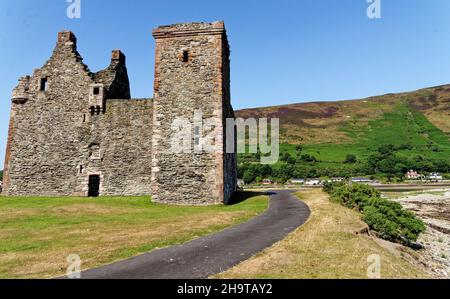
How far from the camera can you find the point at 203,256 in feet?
32.1

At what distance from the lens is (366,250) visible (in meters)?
10.7

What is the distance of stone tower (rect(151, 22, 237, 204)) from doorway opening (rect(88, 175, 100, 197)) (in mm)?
6691

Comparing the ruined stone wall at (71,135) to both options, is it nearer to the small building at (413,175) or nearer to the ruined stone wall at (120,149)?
the ruined stone wall at (120,149)

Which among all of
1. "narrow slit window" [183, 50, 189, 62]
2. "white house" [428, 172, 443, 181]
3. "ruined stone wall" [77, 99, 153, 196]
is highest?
"narrow slit window" [183, 50, 189, 62]

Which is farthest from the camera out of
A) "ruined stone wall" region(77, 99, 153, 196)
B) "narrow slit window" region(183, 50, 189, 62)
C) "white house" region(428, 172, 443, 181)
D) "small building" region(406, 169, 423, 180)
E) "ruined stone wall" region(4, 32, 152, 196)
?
"small building" region(406, 169, 423, 180)

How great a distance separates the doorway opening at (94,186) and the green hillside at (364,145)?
5977cm

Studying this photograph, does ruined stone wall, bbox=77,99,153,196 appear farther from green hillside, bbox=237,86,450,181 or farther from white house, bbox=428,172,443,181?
white house, bbox=428,172,443,181

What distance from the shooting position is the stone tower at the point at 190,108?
2286 cm

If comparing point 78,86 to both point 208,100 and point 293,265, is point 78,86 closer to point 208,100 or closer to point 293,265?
point 208,100

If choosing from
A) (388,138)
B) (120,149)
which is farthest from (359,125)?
(120,149)

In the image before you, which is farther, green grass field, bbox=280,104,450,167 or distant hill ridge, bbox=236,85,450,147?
distant hill ridge, bbox=236,85,450,147

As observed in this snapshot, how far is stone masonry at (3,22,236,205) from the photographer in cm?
2328

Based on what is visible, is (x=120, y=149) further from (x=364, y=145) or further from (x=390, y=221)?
(x=364, y=145)

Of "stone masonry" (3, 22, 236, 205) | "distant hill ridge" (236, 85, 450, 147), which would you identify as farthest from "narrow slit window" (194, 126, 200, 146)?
"distant hill ridge" (236, 85, 450, 147)
